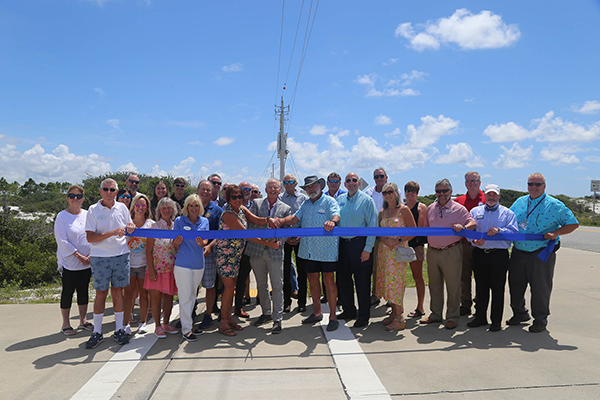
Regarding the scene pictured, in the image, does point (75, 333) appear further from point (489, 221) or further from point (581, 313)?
point (581, 313)

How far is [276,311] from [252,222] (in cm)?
125

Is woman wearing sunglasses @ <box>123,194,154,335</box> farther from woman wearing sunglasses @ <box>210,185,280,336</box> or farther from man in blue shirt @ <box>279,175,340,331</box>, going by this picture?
man in blue shirt @ <box>279,175,340,331</box>

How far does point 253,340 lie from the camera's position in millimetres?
4703

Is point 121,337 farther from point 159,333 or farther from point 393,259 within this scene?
point 393,259

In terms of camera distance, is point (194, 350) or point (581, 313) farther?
point (581, 313)

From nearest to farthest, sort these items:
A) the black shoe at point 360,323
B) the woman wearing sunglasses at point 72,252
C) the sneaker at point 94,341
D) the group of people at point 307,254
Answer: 1. the sneaker at point 94,341
2. the group of people at point 307,254
3. the woman wearing sunglasses at point 72,252
4. the black shoe at point 360,323

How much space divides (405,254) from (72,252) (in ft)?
14.2

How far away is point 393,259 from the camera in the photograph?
16.4 ft

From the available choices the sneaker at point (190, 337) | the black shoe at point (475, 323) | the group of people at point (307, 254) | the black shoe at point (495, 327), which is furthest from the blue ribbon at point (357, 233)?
the sneaker at point (190, 337)

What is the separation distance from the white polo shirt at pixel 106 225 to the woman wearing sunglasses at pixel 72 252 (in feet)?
1.48

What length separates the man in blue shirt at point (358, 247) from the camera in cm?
505

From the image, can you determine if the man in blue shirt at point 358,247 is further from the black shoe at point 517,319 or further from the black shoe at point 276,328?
the black shoe at point 517,319

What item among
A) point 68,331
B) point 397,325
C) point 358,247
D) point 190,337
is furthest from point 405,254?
point 68,331

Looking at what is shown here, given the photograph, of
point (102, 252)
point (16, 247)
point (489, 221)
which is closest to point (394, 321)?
point (489, 221)
